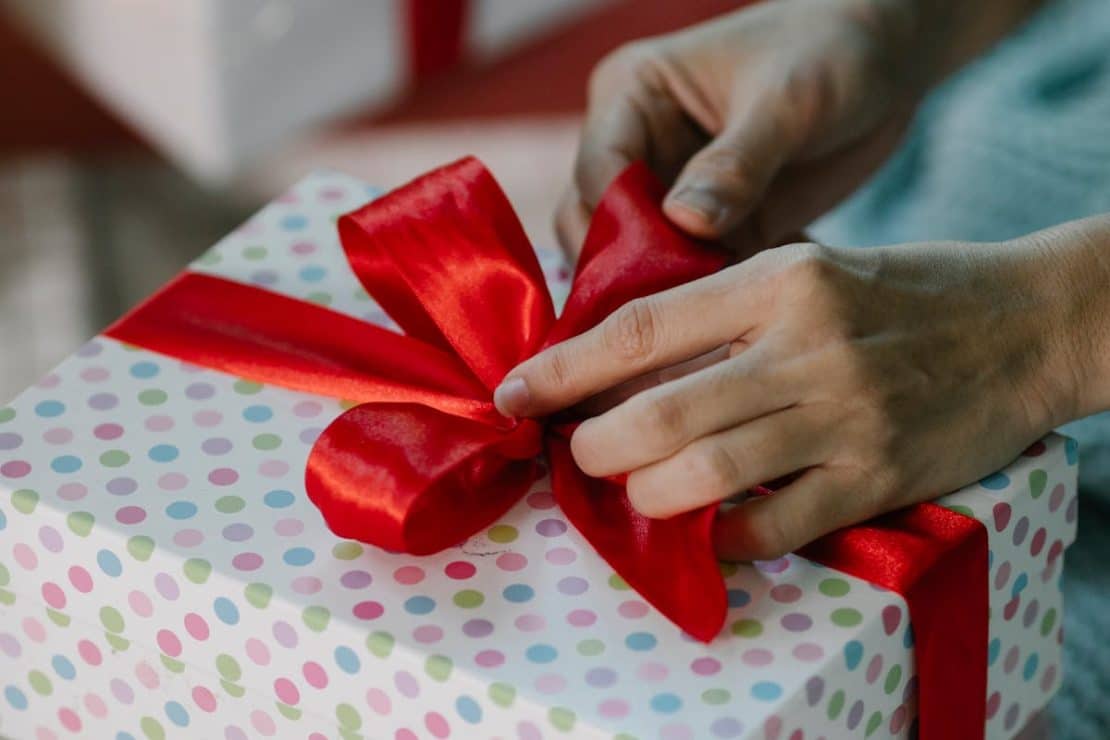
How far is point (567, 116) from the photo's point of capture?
207cm

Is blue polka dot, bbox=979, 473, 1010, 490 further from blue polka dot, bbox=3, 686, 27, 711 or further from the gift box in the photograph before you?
blue polka dot, bbox=3, 686, 27, 711

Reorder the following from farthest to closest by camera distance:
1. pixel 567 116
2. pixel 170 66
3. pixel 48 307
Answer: pixel 567 116 → pixel 48 307 → pixel 170 66

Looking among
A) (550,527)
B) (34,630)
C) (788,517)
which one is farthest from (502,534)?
(34,630)

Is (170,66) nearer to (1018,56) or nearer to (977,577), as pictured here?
(1018,56)

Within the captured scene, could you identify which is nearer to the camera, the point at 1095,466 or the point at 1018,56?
the point at 1095,466

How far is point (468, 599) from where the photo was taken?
0.63 m

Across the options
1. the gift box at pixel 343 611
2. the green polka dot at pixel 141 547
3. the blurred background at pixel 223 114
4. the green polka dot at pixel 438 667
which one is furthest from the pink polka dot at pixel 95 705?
the blurred background at pixel 223 114

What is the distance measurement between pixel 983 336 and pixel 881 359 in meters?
0.06

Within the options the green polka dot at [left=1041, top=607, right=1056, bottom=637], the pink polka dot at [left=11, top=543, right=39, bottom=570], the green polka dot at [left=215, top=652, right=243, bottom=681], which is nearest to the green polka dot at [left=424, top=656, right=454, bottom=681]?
the green polka dot at [left=215, top=652, right=243, bottom=681]

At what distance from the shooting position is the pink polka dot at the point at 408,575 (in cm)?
64

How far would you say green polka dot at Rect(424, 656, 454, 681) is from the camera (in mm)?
593

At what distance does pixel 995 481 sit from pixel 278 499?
1.03 feet

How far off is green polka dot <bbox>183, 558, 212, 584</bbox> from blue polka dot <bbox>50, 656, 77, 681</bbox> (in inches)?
4.5

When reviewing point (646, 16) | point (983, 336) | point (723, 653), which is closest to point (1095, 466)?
point (983, 336)
